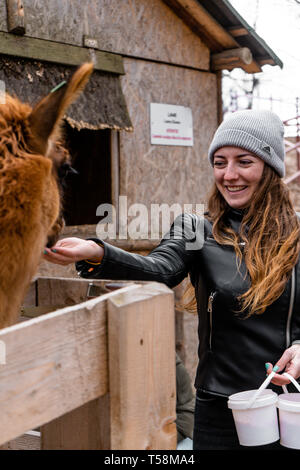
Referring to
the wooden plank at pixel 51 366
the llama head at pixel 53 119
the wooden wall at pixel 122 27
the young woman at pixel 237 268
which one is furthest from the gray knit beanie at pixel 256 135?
the wooden wall at pixel 122 27

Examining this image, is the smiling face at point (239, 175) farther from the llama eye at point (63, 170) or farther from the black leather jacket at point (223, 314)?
the llama eye at point (63, 170)

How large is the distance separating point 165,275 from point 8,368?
1.54 m

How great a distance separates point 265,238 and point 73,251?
41.6 inches

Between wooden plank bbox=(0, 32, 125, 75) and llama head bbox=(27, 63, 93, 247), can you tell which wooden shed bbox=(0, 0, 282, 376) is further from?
llama head bbox=(27, 63, 93, 247)

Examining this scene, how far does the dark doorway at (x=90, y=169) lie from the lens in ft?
23.0

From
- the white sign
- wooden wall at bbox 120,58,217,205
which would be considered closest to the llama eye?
wooden wall at bbox 120,58,217,205

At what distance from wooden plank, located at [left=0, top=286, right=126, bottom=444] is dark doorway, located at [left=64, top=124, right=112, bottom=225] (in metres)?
5.67

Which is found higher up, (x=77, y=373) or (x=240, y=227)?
(x=240, y=227)

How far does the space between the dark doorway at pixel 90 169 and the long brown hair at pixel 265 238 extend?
4.30 meters

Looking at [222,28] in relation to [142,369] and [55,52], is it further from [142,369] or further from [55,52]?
[142,369]
